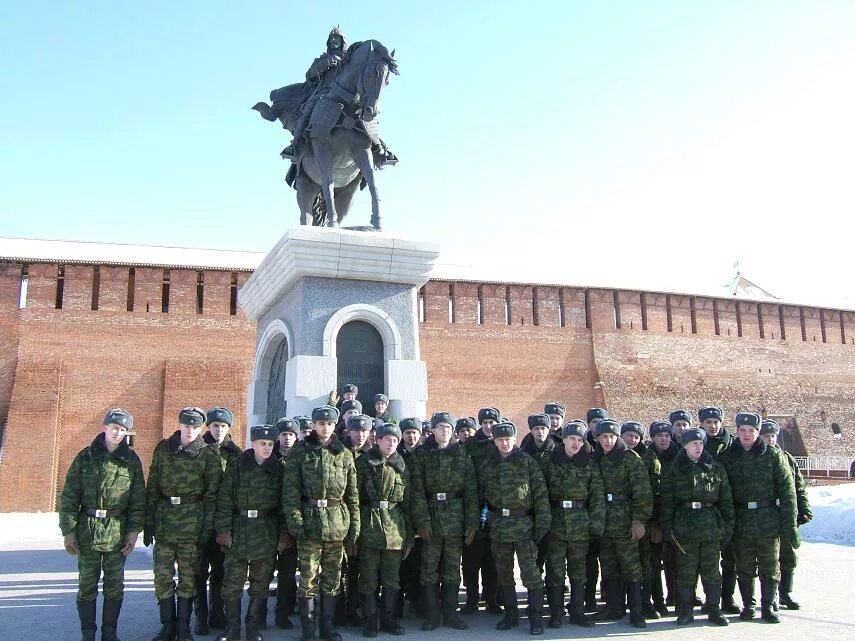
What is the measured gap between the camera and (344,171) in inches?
246

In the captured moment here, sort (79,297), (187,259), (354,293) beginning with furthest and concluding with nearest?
(187,259) < (79,297) < (354,293)

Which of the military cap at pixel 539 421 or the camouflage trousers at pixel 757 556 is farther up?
the military cap at pixel 539 421

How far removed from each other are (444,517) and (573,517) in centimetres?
70

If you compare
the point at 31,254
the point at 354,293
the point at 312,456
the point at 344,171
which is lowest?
the point at 312,456

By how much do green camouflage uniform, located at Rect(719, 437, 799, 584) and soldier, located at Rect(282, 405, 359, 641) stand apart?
2220 mm

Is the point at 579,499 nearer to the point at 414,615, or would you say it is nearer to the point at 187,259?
the point at 414,615

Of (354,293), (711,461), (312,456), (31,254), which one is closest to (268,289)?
(354,293)

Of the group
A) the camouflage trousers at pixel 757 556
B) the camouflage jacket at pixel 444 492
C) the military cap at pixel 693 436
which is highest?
the military cap at pixel 693 436

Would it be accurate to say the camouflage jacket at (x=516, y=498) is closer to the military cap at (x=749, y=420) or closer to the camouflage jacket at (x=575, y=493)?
the camouflage jacket at (x=575, y=493)

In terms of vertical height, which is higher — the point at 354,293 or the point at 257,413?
the point at 354,293

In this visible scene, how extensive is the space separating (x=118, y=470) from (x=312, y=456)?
0.93 m

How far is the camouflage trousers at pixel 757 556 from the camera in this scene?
433 centimetres

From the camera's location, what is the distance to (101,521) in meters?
A: 3.67

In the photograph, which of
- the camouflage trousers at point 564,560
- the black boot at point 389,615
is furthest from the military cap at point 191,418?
the camouflage trousers at point 564,560
